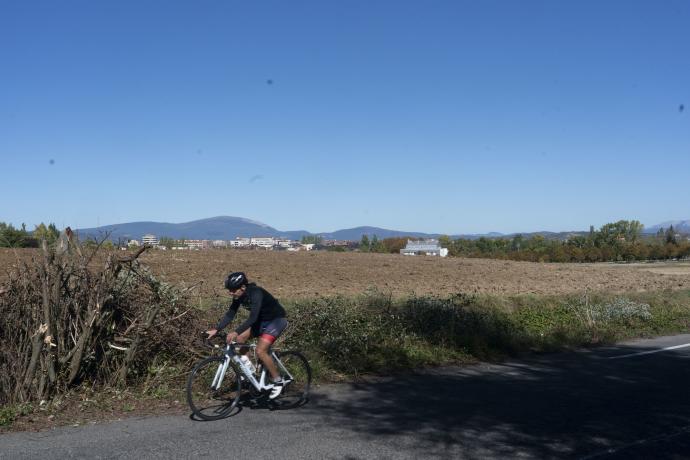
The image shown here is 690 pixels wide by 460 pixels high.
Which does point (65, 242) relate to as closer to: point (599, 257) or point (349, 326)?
point (349, 326)

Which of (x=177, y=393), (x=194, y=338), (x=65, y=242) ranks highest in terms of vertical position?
(x=65, y=242)

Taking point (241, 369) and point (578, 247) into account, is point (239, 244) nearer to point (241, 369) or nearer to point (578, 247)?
point (578, 247)

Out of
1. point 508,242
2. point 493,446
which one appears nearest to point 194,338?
point 493,446

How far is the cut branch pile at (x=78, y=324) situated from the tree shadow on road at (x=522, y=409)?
267cm

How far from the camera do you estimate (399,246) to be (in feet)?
338

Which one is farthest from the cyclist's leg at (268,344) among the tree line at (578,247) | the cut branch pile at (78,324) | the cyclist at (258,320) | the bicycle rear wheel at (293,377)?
the tree line at (578,247)

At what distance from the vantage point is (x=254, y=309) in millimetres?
7895

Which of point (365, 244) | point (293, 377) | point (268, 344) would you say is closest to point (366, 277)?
point (293, 377)

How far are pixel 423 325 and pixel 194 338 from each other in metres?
5.09

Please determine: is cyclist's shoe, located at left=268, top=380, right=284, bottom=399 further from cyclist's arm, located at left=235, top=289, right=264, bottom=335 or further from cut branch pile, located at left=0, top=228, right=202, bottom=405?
cut branch pile, located at left=0, top=228, right=202, bottom=405

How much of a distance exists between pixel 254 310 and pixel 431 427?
2559 mm

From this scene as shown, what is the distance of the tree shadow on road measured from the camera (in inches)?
263

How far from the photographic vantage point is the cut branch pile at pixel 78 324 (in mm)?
7992

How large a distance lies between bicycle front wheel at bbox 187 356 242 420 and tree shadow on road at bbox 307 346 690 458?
115 cm
